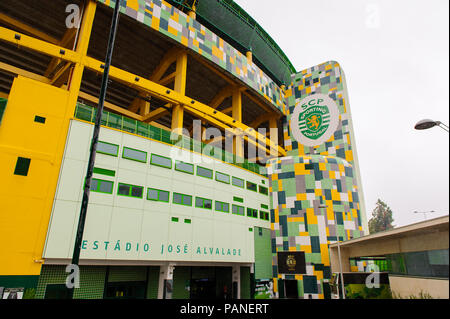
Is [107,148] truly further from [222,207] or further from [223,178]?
[222,207]

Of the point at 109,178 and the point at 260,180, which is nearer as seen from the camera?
the point at 109,178

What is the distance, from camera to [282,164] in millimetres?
36781

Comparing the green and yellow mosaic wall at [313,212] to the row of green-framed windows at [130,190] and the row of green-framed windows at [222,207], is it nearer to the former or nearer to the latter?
the row of green-framed windows at [222,207]

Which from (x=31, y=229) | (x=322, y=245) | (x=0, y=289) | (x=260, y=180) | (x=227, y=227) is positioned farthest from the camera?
(x=260, y=180)

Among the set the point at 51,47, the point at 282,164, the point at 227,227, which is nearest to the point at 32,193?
the point at 51,47

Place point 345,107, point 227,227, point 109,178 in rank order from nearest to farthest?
1. point 109,178
2. point 227,227
3. point 345,107

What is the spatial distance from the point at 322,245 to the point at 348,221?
4.77 m

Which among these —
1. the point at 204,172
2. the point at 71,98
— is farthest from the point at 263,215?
the point at 71,98

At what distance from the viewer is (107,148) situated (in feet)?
73.8

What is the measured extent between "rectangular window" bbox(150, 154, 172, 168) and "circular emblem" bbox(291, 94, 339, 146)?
26.6 m

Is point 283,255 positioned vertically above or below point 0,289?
above

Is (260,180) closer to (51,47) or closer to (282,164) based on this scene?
(282,164)

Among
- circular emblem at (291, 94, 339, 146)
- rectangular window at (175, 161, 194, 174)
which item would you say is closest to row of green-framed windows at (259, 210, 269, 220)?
rectangular window at (175, 161, 194, 174)

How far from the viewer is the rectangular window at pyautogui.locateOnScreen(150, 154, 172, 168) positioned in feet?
81.6
